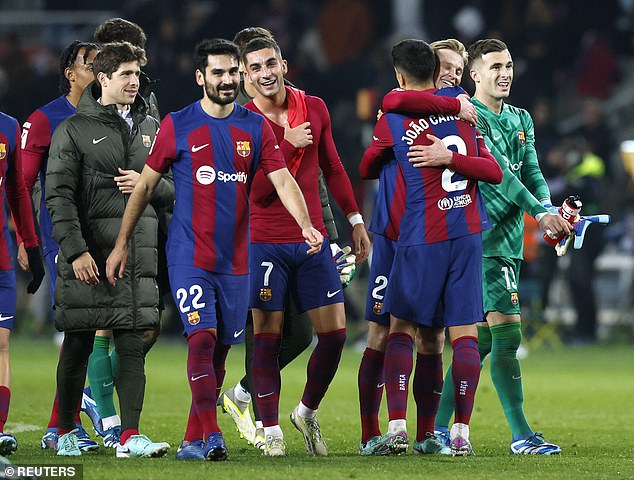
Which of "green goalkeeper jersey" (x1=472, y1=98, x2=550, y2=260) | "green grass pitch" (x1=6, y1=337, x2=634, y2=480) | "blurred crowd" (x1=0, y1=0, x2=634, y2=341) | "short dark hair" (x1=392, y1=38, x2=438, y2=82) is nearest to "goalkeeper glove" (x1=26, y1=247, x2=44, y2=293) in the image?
"green grass pitch" (x1=6, y1=337, x2=634, y2=480)

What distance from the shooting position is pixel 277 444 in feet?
24.3

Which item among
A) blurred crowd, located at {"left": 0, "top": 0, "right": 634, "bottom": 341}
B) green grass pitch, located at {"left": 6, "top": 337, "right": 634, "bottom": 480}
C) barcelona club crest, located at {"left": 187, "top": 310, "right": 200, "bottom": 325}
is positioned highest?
blurred crowd, located at {"left": 0, "top": 0, "right": 634, "bottom": 341}

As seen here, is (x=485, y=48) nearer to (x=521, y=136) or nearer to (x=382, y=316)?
(x=521, y=136)

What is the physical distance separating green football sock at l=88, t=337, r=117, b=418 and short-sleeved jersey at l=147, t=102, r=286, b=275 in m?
1.07

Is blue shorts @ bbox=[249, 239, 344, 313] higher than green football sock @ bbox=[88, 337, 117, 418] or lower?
higher

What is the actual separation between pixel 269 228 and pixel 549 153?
10427mm

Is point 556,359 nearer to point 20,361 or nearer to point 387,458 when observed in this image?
point 20,361

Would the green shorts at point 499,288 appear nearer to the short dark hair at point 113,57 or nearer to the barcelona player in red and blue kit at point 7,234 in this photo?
the short dark hair at point 113,57

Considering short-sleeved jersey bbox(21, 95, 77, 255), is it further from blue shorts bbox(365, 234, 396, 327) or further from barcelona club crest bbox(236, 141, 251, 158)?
blue shorts bbox(365, 234, 396, 327)

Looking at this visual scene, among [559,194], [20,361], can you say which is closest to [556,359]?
[559,194]

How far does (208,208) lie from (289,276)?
2.49 ft

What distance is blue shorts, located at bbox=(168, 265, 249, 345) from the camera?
705 cm

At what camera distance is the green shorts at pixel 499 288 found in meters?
7.93

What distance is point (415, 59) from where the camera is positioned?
24.5ft
